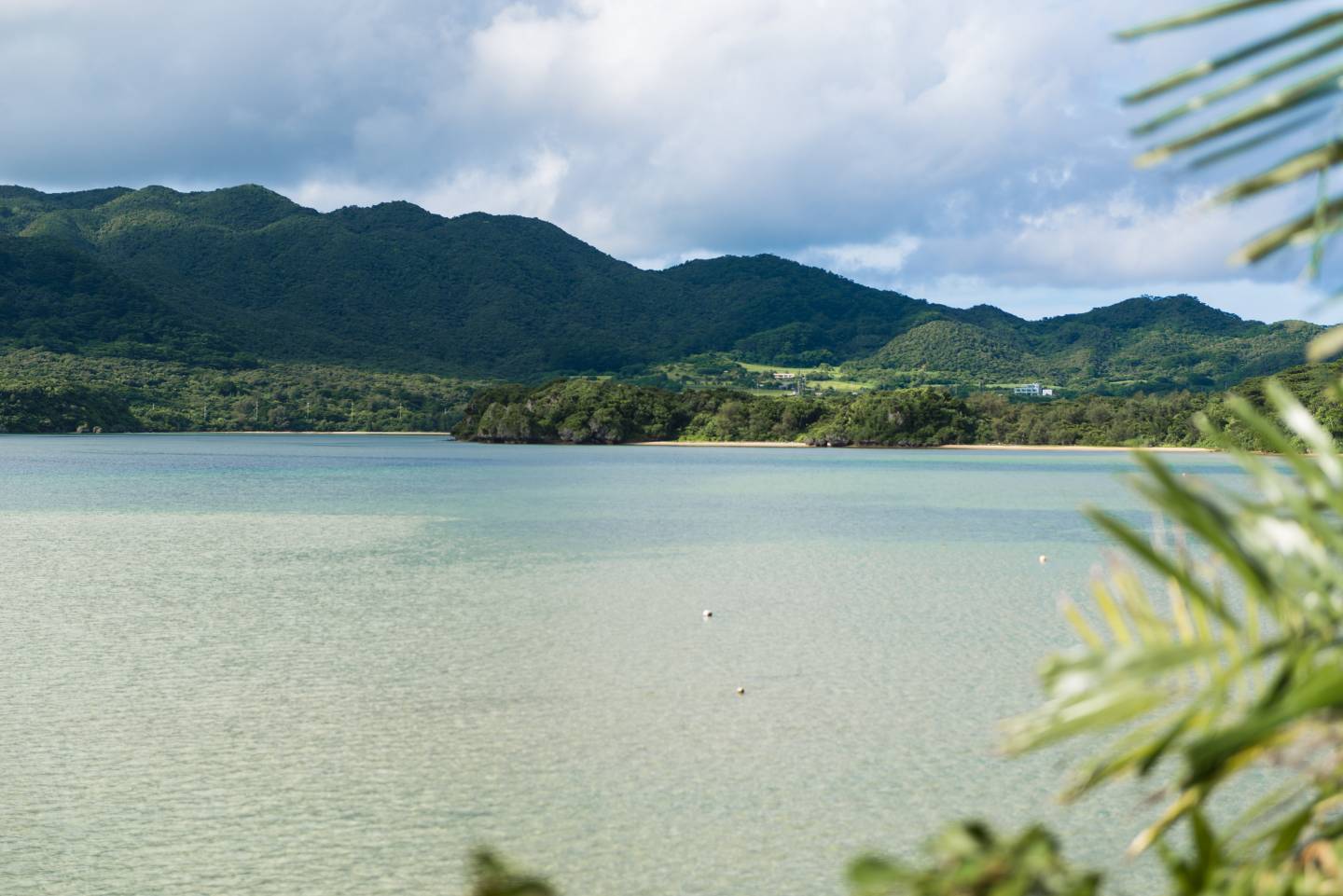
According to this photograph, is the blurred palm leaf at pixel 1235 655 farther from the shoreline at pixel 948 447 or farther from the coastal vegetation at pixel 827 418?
the coastal vegetation at pixel 827 418

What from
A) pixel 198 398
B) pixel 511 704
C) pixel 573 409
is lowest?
pixel 511 704

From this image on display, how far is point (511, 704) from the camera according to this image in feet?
37.5

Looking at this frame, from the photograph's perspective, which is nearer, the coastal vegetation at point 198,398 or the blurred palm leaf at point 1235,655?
the blurred palm leaf at point 1235,655

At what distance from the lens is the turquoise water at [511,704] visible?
775cm

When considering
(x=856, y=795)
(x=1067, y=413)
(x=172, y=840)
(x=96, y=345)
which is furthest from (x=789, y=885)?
(x=96, y=345)

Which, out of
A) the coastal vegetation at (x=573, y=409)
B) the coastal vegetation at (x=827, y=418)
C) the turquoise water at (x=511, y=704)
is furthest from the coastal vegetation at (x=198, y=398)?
the turquoise water at (x=511, y=704)

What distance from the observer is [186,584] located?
19172 millimetres

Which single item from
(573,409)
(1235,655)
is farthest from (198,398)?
(1235,655)

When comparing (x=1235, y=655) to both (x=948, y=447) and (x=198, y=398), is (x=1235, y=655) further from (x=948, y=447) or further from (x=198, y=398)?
(x=198, y=398)

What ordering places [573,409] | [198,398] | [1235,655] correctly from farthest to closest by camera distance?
[198,398], [573,409], [1235,655]

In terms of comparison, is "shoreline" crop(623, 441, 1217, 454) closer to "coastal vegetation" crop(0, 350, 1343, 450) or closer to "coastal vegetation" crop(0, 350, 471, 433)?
"coastal vegetation" crop(0, 350, 1343, 450)

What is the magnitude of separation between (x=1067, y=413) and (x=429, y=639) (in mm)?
94927

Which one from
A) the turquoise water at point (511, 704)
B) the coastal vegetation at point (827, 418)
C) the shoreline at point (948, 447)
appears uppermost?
the coastal vegetation at point (827, 418)

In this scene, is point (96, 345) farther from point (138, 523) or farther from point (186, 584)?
point (186, 584)
